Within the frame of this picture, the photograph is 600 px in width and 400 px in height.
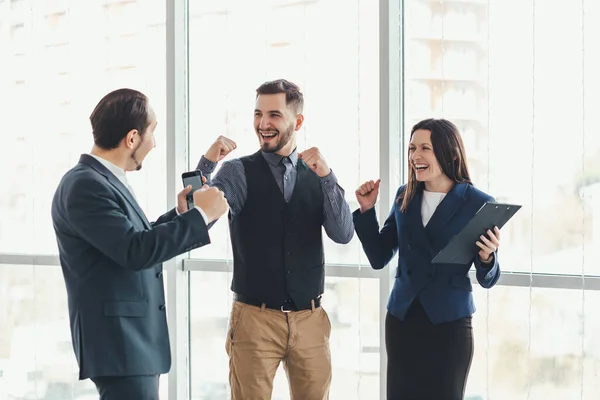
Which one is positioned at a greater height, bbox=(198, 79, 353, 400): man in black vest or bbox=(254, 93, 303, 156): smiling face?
bbox=(254, 93, 303, 156): smiling face

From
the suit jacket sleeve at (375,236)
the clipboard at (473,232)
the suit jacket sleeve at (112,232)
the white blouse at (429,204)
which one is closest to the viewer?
the suit jacket sleeve at (112,232)

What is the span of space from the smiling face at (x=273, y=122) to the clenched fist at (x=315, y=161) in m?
0.12

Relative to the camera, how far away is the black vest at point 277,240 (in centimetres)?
271

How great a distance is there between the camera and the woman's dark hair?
2582 millimetres

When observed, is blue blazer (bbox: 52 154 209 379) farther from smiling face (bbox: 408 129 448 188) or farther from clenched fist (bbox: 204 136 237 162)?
smiling face (bbox: 408 129 448 188)

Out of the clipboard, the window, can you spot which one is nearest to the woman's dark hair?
the clipboard

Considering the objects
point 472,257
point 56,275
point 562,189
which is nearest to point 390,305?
point 472,257

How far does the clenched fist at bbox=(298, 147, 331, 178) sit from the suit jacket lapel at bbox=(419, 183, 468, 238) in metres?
0.41

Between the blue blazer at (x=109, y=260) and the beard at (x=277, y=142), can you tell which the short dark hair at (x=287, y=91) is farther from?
the blue blazer at (x=109, y=260)

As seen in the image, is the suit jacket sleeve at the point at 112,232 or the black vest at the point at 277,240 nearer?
the suit jacket sleeve at the point at 112,232

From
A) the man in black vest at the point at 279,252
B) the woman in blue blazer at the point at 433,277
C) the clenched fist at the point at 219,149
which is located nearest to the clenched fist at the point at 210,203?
the man in black vest at the point at 279,252

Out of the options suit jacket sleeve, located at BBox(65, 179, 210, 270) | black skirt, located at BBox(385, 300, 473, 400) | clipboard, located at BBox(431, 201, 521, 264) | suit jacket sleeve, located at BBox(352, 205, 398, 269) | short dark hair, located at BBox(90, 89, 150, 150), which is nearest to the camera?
suit jacket sleeve, located at BBox(65, 179, 210, 270)

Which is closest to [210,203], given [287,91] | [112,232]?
[112,232]

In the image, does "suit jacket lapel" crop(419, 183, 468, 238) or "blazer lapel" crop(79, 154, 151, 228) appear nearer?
"blazer lapel" crop(79, 154, 151, 228)
